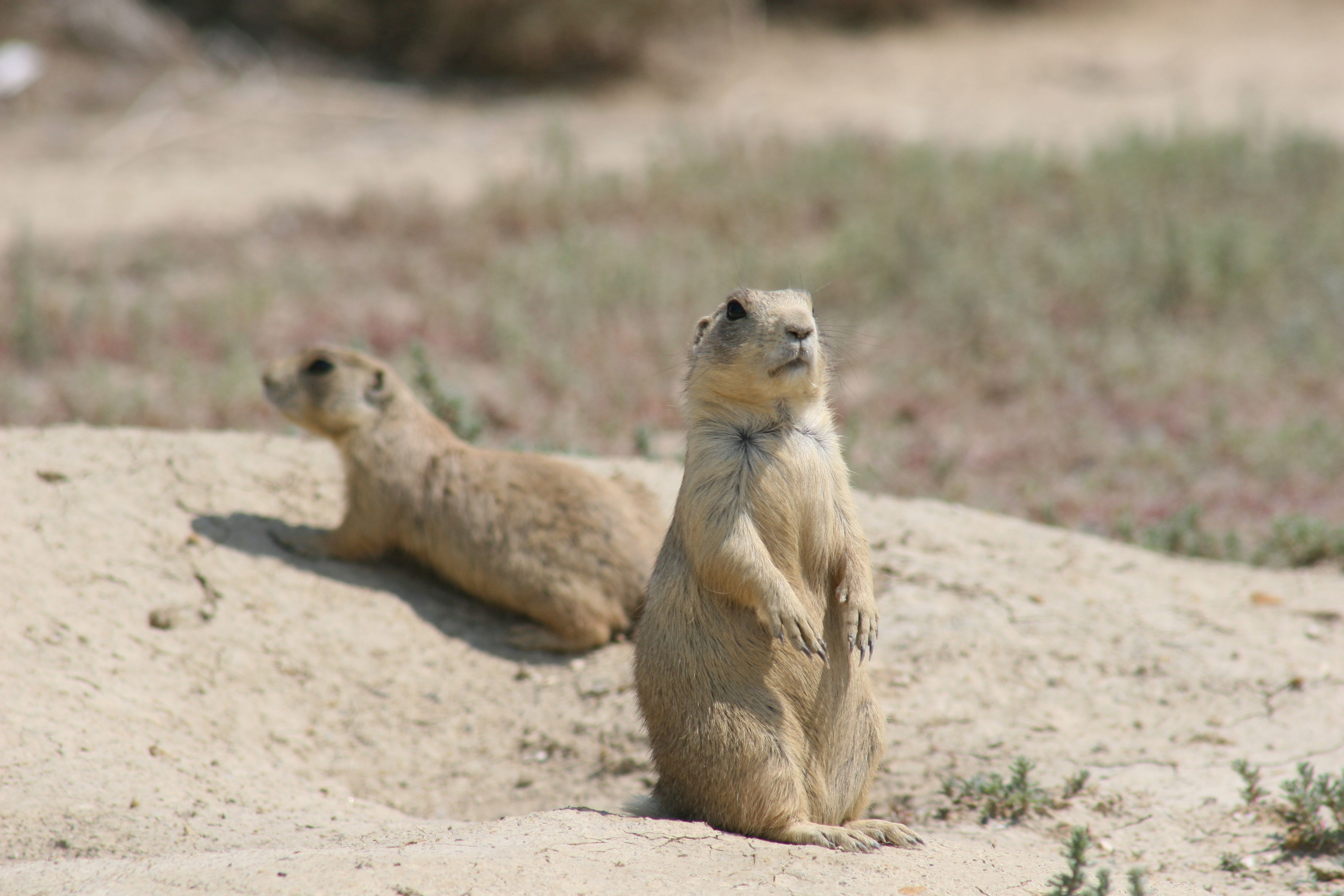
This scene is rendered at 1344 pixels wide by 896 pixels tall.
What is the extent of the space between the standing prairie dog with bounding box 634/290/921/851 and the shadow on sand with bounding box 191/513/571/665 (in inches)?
65.5

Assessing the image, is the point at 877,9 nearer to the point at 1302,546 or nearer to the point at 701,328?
the point at 1302,546

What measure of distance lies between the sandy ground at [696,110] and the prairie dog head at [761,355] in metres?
8.95

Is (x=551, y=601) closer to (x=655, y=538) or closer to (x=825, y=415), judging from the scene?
(x=655, y=538)

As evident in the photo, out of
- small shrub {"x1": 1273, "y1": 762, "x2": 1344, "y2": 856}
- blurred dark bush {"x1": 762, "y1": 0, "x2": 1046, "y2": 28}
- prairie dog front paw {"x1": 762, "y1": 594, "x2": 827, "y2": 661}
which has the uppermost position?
blurred dark bush {"x1": 762, "y1": 0, "x2": 1046, "y2": 28}

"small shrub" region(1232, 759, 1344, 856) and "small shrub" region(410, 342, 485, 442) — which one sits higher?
"small shrub" region(410, 342, 485, 442)

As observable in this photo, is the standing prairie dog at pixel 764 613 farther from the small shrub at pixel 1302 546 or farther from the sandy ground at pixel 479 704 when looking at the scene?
the small shrub at pixel 1302 546

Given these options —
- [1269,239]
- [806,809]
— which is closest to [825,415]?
[806,809]

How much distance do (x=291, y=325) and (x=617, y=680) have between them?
5.42 m

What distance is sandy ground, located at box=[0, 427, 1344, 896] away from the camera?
11.4ft

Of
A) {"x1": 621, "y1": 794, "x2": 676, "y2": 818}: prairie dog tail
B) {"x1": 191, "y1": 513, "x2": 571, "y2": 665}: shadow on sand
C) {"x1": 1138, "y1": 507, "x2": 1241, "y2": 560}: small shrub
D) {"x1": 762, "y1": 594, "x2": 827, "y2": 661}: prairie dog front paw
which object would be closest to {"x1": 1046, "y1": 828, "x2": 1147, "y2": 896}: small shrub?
{"x1": 762, "y1": 594, "x2": 827, "y2": 661}: prairie dog front paw

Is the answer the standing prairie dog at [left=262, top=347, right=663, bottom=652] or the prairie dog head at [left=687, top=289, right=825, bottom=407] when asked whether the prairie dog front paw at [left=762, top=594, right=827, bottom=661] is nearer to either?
the prairie dog head at [left=687, top=289, right=825, bottom=407]

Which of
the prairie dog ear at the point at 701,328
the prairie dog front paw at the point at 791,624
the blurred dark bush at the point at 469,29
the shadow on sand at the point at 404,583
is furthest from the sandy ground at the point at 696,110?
the prairie dog front paw at the point at 791,624

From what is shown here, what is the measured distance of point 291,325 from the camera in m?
9.59

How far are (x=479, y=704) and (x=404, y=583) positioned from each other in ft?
2.80
